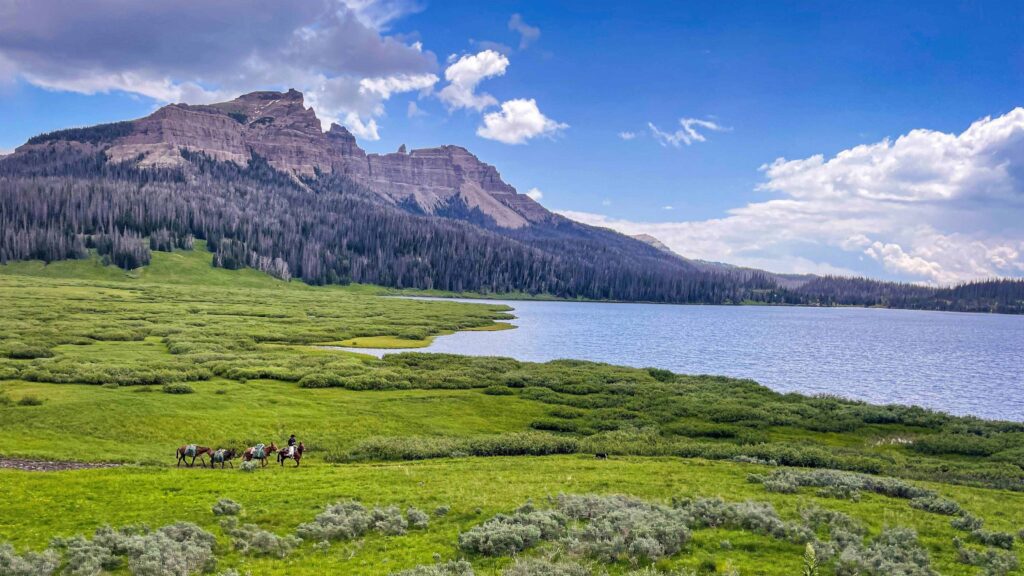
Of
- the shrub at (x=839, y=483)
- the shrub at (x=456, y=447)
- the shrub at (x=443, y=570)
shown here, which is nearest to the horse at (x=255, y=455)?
the shrub at (x=456, y=447)

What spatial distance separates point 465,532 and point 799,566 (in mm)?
9490

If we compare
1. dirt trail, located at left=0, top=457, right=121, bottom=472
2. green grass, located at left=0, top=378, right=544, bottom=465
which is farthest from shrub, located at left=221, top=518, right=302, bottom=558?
green grass, located at left=0, top=378, right=544, bottom=465

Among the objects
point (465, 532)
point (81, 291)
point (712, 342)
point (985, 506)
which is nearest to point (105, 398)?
point (465, 532)

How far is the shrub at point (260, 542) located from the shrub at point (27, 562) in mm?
4227

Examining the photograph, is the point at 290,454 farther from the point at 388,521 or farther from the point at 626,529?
the point at 626,529

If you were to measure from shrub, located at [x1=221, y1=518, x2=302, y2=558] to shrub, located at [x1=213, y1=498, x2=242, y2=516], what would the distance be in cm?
178

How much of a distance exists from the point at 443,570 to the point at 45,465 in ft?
79.0

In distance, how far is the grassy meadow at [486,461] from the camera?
17.5 meters

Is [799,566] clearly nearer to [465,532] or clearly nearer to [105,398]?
[465,532]

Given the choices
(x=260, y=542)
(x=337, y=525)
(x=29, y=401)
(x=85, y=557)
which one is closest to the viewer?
(x=85, y=557)

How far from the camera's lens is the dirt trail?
28234 millimetres

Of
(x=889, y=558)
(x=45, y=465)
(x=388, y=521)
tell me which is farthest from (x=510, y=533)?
(x=45, y=465)

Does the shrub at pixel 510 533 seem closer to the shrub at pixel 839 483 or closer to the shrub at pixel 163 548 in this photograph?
the shrub at pixel 163 548

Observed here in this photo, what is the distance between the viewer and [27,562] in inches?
593
